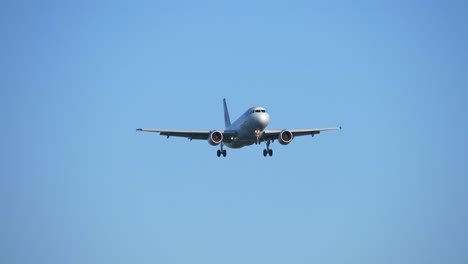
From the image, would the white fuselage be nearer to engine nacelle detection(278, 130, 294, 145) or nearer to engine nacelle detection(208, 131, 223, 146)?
engine nacelle detection(208, 131, 223, 146)

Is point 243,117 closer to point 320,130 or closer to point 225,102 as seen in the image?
point 320,130

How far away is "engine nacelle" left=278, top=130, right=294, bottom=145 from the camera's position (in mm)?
86000

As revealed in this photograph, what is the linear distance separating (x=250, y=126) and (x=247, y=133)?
1.43m

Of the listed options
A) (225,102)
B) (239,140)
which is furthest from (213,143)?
(225,102)

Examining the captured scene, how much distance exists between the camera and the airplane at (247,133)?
81694 mm

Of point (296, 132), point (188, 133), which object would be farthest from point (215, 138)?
point (296, 132)

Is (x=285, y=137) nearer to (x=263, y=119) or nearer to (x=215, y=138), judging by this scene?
(x=263, y=119)

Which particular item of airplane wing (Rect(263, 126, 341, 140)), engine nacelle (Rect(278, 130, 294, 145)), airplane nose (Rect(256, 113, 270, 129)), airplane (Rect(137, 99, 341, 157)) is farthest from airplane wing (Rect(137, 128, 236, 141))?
airplane nose (Rect(256, 113, 270, 129))

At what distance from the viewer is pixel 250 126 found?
82.1 m

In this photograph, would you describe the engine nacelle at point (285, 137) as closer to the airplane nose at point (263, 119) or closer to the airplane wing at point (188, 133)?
the airplane nose at point (263, 119)

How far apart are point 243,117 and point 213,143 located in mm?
4640

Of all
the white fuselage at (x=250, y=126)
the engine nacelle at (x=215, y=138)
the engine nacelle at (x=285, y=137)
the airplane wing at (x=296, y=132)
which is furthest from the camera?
the airplane wing at (x=296, y=132)

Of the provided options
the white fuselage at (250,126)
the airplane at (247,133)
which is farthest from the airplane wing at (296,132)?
the white fuselage at (250,126)

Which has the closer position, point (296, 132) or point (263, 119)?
point (263, 119)
